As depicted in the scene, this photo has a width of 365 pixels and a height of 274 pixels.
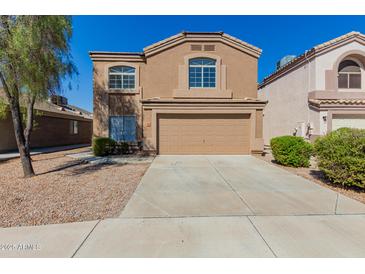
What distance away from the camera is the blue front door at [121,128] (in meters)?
13.4

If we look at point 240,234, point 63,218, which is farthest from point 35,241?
point 240,234

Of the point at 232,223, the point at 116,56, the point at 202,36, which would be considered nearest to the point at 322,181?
the point at 232,223

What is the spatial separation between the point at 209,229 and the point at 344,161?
16.9 feet

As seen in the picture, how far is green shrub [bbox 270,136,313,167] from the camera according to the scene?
29.1 feet

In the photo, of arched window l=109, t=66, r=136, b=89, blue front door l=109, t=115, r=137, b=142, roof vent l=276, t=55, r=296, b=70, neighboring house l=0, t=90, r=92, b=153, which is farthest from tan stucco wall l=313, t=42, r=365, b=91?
neighboring house l=0, t=90, r=92, b=153

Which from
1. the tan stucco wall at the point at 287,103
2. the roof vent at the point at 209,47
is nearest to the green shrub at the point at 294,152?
the tan stucco wall at the point at 287,103

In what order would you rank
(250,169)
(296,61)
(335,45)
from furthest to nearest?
1. (296,61)
2. (335,45)
3. (250,169)

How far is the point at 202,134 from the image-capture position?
12.4 m

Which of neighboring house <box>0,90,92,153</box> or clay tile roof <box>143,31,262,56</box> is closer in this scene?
clay tile roof <box>143,31,262,56</box>

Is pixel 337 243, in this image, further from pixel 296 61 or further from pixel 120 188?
pixel 296 61

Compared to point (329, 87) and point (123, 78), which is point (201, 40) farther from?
point (329, 87)

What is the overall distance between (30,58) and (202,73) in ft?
30.9

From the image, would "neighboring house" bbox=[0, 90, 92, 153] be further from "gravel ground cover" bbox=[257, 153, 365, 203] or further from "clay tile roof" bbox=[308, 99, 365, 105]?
"clay tile roof" bbox=[308, 99, 365, 105]

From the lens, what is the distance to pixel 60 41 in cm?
711
